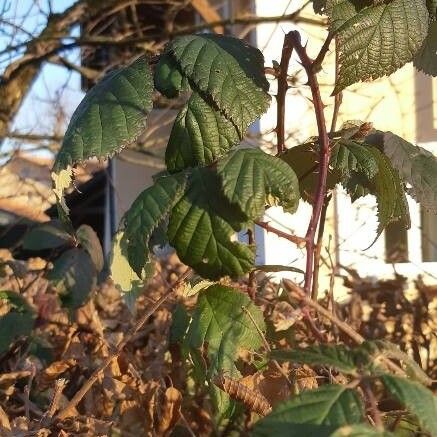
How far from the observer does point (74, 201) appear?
9.60 metres

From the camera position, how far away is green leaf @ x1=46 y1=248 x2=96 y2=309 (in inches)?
84.1

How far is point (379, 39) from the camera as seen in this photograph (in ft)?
3.28

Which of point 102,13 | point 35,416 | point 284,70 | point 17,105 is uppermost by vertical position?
point 102,13

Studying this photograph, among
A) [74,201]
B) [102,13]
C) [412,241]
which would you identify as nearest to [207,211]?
[412,241]

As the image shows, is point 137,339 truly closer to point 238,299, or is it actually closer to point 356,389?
point 238,299

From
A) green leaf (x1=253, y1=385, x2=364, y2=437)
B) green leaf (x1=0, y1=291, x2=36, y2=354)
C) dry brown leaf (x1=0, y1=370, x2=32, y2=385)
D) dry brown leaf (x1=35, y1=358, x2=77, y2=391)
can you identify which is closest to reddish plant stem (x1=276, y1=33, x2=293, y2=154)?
green leaf (x1=253, y1=385, x2=364, y2=437)

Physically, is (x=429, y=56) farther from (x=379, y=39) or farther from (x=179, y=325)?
(x=179, y=325)

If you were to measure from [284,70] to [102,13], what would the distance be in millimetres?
5147

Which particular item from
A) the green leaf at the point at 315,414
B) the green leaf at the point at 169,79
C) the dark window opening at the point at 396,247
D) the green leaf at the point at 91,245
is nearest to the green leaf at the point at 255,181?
the green leaf at the point at 169,79

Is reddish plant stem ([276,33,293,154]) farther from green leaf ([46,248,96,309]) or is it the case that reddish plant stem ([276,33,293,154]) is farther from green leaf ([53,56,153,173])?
green leaf ([46,248,96,309])

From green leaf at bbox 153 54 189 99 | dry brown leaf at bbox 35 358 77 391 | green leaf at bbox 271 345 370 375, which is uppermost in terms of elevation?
green leaf at bbox 153 54 189 99

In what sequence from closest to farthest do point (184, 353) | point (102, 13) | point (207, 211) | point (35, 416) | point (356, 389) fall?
point (356, 389), point (207, 211), point (184, 353), point (35, 416), point (102, 13)

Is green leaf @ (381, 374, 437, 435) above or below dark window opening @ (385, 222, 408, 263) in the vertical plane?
below

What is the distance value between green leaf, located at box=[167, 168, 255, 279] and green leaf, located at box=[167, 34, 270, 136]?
12cm
